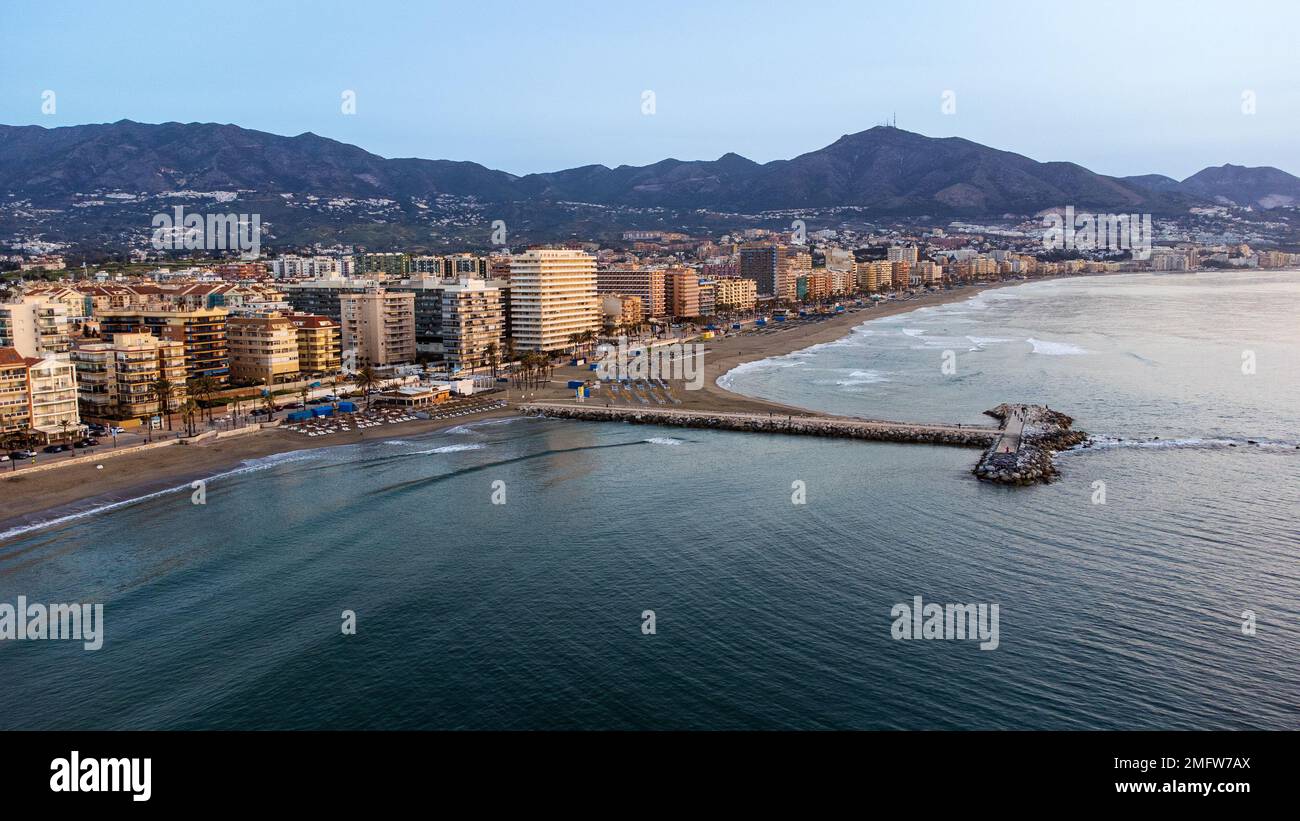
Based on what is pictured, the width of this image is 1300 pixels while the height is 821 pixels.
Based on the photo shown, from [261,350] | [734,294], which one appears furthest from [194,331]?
[734,294]

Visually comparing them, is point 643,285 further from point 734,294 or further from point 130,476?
point 130,476

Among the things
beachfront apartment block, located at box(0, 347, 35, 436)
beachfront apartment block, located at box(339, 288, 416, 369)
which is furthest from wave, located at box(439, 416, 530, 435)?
beachfront apartment block, located at box(339, 288, 416, 369)

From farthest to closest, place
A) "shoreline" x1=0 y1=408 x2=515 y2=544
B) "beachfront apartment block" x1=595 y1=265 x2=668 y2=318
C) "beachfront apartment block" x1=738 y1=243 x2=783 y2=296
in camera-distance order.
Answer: "beachfront apartment block" x1=738 y1=243 x2=783 y2=296 < "beachfront apartment block" x1=595 y1=265 x2=668 y2=318 < "shoreline" x1=0 y1=408 x2=515 y2=544

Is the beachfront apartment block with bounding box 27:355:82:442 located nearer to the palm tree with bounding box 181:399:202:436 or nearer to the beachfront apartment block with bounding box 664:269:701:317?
the palm tree with bounding box 181:399:202:436

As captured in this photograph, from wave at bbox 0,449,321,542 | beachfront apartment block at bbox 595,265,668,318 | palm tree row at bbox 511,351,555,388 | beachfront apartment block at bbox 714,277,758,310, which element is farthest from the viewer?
beachfront apartment block at bbox 714,277,758,310

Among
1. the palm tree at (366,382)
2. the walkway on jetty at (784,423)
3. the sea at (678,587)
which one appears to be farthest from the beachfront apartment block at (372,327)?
the sea at (678,587)

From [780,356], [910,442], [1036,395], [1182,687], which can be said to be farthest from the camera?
[780,356]

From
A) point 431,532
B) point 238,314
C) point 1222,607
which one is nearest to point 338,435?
point 431,532

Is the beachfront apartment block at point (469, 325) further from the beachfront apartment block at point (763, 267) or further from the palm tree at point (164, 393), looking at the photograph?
the beachfront apartment block at point (763, 267)

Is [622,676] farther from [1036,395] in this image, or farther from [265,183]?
[265,183]
